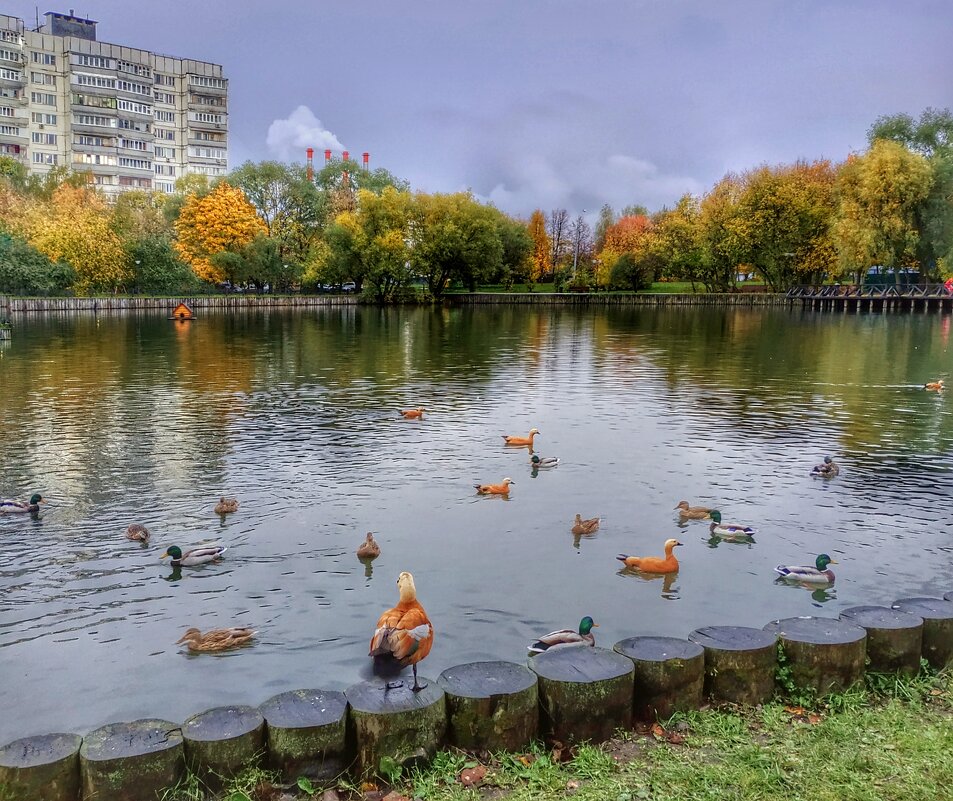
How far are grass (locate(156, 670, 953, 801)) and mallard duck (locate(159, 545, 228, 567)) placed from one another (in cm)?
590

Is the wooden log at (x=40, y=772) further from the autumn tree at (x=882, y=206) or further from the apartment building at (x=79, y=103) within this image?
the apartment building at (x=79, y=103)

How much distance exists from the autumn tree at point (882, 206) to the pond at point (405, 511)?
170 ft

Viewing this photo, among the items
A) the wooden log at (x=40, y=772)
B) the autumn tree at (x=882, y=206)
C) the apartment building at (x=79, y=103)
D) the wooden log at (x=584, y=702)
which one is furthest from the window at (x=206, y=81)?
the wooden log at (x=584, y=702)

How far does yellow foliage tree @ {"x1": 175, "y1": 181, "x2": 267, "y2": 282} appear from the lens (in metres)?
90.0

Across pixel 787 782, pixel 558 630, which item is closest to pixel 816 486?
pixel 558 630

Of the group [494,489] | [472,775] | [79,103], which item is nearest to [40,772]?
[472,775]

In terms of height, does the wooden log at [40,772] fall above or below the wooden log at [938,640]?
below

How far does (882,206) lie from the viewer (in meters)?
76.2

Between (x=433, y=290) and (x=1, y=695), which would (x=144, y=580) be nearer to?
(x=1, y=695)

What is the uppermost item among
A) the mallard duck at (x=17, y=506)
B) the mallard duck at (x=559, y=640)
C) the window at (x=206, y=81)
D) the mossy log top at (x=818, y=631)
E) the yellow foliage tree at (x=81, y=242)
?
the window at (x=206, y=81)

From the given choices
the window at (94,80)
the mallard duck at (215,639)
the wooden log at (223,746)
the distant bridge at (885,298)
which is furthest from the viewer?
the window at (94,80)

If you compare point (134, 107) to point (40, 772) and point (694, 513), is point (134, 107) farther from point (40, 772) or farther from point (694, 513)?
point (40, 772)

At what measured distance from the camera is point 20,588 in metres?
10.5

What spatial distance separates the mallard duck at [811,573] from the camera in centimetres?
1094
